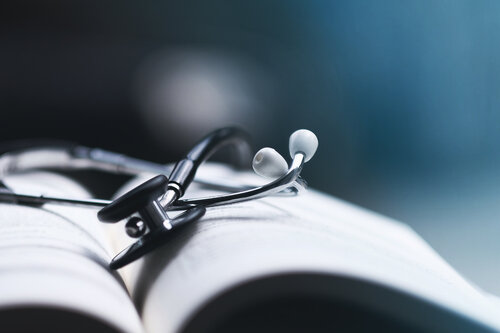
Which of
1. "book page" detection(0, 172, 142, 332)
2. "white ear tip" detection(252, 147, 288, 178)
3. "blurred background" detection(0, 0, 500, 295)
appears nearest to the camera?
"book page" detection(0, 172, 142, 332)

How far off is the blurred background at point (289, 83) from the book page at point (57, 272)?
761 millimetres

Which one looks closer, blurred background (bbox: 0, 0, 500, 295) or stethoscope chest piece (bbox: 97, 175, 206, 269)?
stethoscope chest piece (bbox: 97, 175, 206, 269)

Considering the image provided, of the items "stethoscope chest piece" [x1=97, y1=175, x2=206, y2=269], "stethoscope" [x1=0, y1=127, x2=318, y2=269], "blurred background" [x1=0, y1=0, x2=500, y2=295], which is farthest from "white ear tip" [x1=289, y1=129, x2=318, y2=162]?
"blurred background" [x1=0, y1=0, x2=500, y2=295]

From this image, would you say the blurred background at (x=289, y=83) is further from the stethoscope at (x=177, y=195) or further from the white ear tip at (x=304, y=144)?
the white ear tip at (x=304, y=144)

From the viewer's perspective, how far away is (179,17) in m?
1.35

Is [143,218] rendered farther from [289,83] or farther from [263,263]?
[289,83]

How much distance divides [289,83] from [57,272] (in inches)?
41.1

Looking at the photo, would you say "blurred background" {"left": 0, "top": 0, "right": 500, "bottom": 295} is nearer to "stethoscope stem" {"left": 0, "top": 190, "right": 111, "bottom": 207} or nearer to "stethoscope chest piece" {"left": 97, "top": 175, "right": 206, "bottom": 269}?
"stethoscope stem" {"left": 0, "top": 190, "right": 111, "bottom": 207}

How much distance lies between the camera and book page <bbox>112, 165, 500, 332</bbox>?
363 millimetres

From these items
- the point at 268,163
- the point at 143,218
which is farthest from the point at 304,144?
the point at 143,218

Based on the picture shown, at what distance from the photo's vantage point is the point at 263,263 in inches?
14.4

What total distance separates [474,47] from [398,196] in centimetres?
36

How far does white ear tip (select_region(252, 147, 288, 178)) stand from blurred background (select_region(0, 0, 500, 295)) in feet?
2.36

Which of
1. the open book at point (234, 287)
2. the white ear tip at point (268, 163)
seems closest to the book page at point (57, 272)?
the open book at point (234, 287)
